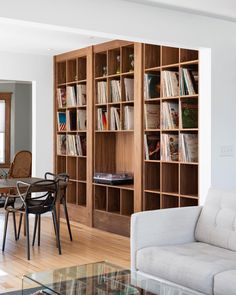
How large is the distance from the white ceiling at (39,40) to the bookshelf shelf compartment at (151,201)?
6.99 ft

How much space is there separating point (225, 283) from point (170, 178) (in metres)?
3.08

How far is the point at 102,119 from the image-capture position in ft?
23.7

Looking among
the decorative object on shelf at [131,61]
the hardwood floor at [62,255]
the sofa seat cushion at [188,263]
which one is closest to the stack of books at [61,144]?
the hardwood floor at [62,255]

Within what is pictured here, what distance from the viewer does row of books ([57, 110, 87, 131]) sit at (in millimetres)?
7727

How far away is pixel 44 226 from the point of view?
24.6 ft

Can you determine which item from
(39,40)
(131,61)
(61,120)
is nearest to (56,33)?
(39,40)

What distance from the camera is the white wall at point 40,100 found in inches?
316

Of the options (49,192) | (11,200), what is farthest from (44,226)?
(49,192)

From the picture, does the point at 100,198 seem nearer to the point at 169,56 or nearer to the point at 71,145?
the point at 71,145

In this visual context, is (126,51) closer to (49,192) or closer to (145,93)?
(145,93)

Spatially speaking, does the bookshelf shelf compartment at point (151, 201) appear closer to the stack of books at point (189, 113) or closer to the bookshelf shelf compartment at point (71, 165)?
the stack of books at point (189, 113)

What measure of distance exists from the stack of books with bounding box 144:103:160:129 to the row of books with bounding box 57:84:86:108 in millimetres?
1516

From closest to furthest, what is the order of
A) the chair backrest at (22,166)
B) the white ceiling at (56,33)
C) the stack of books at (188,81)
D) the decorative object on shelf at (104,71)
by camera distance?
the white ceiling at (56,33), the stack of books at (188,81), the decorative object on shelf at (104,71), the chair backrest at (22,166)

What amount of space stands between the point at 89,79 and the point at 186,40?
2.41 metres
